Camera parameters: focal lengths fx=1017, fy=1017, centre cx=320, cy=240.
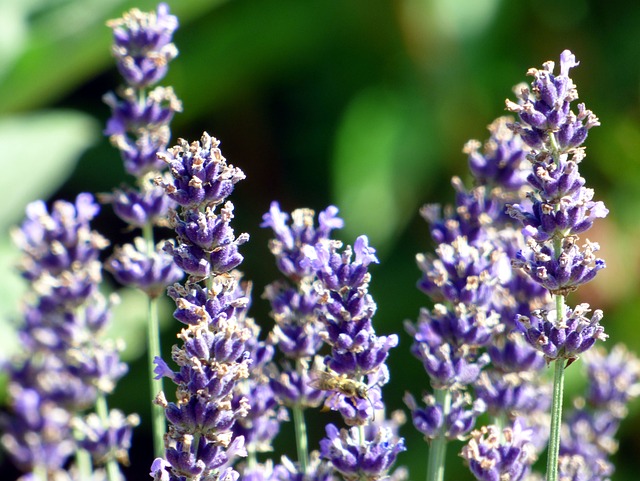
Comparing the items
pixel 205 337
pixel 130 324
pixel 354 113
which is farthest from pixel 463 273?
pixel 354 113

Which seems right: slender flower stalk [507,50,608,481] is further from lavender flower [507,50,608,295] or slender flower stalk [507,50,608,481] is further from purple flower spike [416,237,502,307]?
purple flower spike [416,237,502,307]

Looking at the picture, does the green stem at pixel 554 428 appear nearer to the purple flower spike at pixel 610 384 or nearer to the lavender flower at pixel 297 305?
the lavender flower at pixel 297 305

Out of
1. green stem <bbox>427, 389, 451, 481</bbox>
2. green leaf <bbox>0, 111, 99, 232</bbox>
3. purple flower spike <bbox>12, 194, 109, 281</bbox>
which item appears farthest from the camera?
green leaf <bbox>0, 111, 99, 232</bbox>

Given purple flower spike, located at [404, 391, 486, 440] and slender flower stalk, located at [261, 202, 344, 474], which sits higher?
slender flower stalk, located at [261, 202, 344, 474]

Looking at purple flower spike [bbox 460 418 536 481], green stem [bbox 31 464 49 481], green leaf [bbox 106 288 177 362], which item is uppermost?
green leaf [bbox 106 288 177 362]

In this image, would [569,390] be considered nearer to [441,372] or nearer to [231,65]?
[231,65]

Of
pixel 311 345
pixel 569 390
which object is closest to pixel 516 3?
pixel 569 390

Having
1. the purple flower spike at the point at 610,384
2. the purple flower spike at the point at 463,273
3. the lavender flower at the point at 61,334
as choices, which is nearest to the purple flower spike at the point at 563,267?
the purple flower spike at the point at 463,273

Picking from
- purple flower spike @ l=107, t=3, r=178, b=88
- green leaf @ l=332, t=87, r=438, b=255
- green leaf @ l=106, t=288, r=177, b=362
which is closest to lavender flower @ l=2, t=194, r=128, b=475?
purple flower spike @ l=107, t=3, r=178, b=88

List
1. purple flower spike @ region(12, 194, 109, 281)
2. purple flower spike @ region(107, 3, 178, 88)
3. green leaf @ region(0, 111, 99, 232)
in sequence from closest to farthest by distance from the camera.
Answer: purple flower spike @ region(107, 3, 178, 88) → purple flower spike @ region(12, 194, 109, 281) → green leaf @ region(0, 111, 99, 232)
